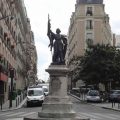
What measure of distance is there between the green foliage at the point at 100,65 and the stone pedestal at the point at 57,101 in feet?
124

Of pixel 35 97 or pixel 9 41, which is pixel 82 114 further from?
pixel 9 41

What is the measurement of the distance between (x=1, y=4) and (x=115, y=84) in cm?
2391

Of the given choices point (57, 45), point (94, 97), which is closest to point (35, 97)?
point (94, 97)

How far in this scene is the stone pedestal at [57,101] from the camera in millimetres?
21984

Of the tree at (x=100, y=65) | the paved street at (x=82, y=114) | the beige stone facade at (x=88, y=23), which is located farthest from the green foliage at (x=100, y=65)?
the beige stone facade at (x=88, y=23)

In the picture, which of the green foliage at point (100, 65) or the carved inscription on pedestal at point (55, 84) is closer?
the carved inscription on pedestal at point (55, 84)

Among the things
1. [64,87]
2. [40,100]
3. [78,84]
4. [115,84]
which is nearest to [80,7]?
[78,84]

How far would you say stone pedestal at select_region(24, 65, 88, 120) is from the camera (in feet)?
72.1

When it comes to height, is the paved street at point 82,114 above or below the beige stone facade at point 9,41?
below

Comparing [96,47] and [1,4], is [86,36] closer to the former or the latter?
[96,47]

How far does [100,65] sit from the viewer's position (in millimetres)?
61281

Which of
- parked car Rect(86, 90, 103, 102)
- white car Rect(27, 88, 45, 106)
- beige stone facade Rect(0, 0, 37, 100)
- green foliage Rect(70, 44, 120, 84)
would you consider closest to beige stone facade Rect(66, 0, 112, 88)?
beige stone facade Rect(0, 0, 37, 100)

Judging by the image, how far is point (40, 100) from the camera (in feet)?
153

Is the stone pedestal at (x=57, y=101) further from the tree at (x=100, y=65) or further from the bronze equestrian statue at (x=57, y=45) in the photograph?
the tree at (x=100, y=65)
